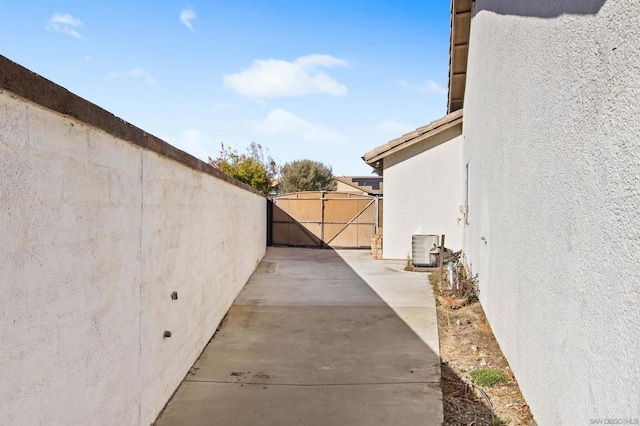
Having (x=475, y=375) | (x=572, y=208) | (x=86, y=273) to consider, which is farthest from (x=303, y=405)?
(x=572, y=208)

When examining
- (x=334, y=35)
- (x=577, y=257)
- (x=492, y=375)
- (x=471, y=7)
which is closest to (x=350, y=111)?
(x=334, y=35)

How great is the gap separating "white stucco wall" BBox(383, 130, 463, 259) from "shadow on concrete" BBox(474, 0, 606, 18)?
715cm

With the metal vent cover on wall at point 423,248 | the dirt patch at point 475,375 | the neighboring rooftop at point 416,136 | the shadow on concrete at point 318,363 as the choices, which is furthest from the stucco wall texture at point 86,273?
the neighboring rooftop at point 416,136

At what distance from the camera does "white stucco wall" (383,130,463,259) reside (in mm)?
Result: 12242

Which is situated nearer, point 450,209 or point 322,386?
point 322,386

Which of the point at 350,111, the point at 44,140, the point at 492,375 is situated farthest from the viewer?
the point at 350,111

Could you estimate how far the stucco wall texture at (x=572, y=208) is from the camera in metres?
1.78

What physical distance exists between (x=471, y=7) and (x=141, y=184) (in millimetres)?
8142

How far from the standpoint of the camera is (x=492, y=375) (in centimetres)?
431

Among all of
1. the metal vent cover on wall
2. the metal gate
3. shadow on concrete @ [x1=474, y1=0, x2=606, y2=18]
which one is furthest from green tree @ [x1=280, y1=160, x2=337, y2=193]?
shadow on concrete @ [x1=474, y1=0, x2=606, y2=18]

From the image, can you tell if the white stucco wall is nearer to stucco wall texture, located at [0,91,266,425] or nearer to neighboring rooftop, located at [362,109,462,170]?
neighboring rooftop, located at [362,109,462,170]

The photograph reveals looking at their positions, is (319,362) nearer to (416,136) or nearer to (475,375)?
(475,375)

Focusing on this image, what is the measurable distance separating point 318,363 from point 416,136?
8.63m

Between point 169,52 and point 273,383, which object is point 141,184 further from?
point 169,52
